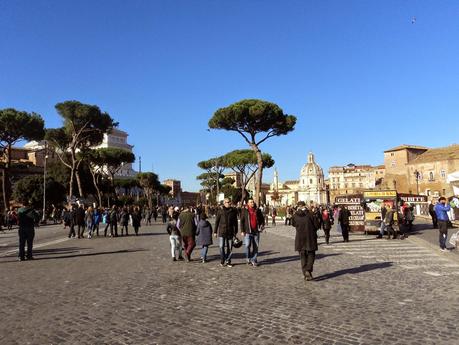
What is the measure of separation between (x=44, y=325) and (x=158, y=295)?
6.99 feet

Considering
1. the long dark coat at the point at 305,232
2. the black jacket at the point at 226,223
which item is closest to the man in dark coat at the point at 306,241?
the long dark coat at the point at 305,232

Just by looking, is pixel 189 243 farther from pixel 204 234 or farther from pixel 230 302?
pixel 230 302

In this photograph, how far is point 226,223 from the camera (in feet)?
35.7

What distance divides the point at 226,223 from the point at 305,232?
8.78 feet

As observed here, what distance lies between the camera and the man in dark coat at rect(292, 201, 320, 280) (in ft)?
28.3

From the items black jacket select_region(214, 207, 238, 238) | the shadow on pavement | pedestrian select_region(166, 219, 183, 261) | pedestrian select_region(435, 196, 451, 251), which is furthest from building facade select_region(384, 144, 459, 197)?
black jacket select_region(214, 207, 238, 238)

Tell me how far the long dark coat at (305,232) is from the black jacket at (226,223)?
92.9 inches

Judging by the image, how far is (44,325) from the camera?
5.58 meters

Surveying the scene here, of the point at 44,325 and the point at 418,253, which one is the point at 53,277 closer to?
the point at 44,325

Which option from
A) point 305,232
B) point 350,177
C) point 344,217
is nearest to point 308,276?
point 305,232

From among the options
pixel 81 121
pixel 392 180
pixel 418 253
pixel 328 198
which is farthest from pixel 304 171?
pixel 418 253

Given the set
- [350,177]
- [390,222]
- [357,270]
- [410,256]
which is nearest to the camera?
[357,270]

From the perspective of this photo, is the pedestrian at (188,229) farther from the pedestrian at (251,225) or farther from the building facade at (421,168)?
the building facade at (421,168)

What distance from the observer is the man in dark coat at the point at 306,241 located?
28.3 feet
